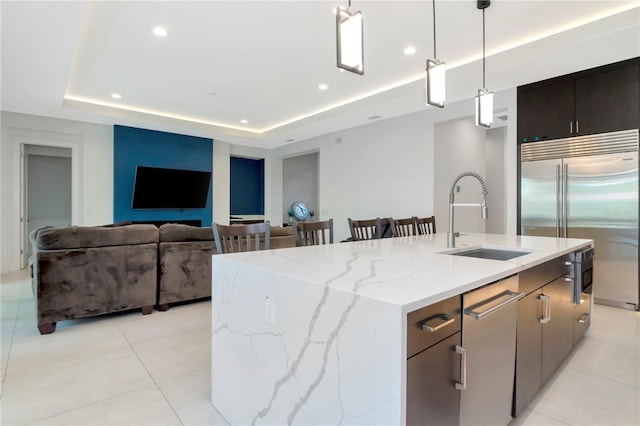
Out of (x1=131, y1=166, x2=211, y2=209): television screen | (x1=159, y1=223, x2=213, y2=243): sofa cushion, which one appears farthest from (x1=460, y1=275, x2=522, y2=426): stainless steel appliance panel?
(x1=131, y1=166, x2=211, y2=209): television screen

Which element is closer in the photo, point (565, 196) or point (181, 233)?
point (181, 233)

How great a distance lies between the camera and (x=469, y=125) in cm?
595

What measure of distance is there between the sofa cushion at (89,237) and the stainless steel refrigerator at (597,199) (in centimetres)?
447

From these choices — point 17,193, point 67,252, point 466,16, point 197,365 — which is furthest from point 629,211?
point 17,193

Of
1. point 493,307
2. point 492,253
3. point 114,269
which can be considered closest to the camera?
point 493,307

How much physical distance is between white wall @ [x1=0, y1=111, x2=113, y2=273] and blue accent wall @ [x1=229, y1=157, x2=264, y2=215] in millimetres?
3039

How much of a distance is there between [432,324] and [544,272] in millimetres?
1172

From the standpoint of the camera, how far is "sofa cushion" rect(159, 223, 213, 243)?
341 cm

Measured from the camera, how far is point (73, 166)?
6.03 meters

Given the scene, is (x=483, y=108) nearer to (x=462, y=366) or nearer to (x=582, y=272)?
(x=582, y=272)

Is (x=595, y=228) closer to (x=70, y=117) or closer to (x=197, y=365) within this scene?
(x=197, y=365)

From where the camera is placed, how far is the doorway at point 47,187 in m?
6.89

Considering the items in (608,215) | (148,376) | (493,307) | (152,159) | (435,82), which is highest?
(152,159)

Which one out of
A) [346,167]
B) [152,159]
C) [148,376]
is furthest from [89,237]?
[346,167]
